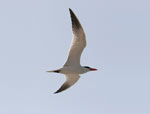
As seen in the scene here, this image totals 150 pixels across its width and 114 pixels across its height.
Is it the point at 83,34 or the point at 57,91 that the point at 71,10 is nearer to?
the point at 83,34

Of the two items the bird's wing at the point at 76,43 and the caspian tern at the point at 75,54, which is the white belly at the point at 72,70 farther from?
the bird's wing at the point at 76,43

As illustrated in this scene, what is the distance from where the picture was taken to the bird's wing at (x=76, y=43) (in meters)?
31.2

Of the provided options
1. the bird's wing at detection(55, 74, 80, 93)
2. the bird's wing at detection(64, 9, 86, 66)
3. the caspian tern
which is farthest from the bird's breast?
the bird's wing at detection(55, 74, 80, 93)

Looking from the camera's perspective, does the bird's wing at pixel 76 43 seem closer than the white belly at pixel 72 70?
Yes

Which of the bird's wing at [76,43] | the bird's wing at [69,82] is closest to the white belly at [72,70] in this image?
the bird's wing at [76,43]

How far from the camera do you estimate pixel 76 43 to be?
104ft

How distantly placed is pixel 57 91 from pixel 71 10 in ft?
23.3

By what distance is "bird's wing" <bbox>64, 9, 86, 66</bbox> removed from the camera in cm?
3119

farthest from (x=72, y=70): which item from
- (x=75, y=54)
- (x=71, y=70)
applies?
(x=75, y=54)

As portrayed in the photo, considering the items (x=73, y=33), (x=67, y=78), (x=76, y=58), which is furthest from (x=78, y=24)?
(x=67, y=78)

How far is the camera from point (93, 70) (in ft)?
111

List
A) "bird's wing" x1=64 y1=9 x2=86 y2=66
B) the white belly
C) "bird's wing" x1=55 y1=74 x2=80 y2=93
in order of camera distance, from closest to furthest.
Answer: "bird's wing" x1=64 y1=9 x2=86 y2=66
the white belly
"bird's wing" x1=55 y1=74 x2=80 y2=93

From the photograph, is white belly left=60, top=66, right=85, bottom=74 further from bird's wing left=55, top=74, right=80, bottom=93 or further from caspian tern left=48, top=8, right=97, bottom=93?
bird's wing left=55, top=74, right=80, bottom=93

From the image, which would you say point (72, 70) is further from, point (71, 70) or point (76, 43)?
point (76, 43)
